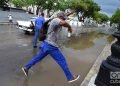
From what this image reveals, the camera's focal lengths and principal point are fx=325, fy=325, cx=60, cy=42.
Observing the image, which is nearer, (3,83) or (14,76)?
(3,83)

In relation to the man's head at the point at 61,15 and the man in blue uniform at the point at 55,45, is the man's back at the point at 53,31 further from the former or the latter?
the man's head at the point at 61,15

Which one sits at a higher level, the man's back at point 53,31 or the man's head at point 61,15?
the man's head at point 61,15

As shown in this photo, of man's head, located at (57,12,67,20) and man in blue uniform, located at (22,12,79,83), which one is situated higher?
man's head, located at (57,12,67,20)

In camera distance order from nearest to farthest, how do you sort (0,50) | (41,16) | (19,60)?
(19,60) < (0,50) < (41,16)

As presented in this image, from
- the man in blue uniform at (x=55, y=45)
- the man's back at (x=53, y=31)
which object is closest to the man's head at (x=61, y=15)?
the man in blue uniform at (x=55, y=45)

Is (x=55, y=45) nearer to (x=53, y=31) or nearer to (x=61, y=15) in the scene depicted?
(x=53, y=31)

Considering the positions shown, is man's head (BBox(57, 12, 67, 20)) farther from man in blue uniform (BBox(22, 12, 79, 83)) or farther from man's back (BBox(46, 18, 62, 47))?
man's back (BBox(46, 18, 62, 47))

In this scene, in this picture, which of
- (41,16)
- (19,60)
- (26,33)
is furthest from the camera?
(26,33)

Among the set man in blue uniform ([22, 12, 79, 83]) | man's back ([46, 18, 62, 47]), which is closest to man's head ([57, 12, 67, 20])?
man in blue uniform ([22, 12, 79, 83])

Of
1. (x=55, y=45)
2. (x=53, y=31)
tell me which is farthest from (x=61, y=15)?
(x=55, y=45)

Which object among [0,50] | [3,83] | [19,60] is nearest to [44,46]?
[3,83]

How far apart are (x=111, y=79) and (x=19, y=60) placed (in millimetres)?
7718

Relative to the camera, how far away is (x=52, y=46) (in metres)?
7.43

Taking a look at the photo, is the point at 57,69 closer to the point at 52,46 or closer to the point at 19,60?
the point at 19,60
